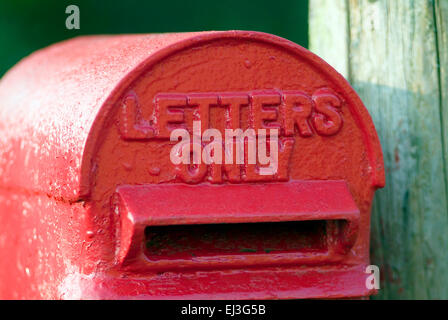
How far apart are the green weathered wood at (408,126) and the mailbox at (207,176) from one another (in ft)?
0.92

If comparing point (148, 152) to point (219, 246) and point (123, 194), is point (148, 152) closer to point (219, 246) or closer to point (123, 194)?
point (123, 194)

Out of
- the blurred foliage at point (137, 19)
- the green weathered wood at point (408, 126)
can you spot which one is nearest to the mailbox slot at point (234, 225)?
the green weathered wood at point (408, 126)

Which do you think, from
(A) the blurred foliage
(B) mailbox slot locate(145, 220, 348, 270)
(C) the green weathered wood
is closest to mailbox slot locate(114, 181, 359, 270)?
(B) mailbox slot locate(145, 220, 348, 270)

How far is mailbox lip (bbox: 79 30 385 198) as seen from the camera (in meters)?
1.44

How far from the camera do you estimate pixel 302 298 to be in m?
1.55

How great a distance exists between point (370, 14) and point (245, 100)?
559 mm

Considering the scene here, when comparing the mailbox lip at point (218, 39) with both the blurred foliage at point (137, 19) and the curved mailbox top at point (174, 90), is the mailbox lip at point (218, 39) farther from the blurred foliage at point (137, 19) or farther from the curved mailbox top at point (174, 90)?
the blurred foliage at point (137, 19)

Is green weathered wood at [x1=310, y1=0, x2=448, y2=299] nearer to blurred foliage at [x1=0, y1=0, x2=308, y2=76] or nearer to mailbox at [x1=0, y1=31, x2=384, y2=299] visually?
mailbox at [x1=0, y1=31, x2=384, y2=299]

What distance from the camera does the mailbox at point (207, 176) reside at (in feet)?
4.79

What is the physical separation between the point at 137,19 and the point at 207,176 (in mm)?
2757

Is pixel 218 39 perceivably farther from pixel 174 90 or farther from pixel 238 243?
pixel 238 243

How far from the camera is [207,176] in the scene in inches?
59.2

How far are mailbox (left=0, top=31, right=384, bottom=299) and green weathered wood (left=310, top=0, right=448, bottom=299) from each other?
11.0 inches
